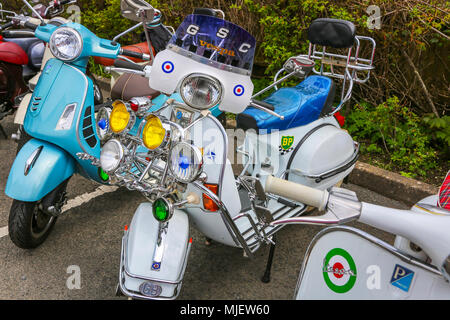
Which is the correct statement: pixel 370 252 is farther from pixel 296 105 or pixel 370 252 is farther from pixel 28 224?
pixel 28 224

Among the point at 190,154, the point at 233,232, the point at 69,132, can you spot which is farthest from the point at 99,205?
the point at 190,154

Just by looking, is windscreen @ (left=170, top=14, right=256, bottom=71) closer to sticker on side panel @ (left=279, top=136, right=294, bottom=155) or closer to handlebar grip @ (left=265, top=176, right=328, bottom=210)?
handlebar grip @ (left=265, top=176, right=328, bottom=210)

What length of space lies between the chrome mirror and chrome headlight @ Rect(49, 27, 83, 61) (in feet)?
1.90

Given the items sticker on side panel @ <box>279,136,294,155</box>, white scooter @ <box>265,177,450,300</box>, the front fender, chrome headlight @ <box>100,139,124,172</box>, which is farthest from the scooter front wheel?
white scooter @ <box>265,177,450,300</box>

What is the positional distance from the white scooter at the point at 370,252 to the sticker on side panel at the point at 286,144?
43.8 inches

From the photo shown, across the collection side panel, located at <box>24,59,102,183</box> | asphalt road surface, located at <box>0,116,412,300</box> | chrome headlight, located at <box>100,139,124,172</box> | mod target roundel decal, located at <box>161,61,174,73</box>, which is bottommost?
asphalt road surface, located at <box>0,116,412,300</box>

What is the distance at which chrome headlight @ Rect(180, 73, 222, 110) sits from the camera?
1.56 m

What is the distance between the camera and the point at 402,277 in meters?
1.14

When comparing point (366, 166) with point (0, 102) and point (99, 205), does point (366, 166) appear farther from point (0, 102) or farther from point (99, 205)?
point (0, 102)

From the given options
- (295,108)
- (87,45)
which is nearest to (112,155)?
(87,45)

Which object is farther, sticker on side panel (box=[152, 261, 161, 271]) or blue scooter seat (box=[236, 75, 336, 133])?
blue scooter seat (box=[236, 75, 336, 133])

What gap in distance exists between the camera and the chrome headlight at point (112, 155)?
5.07 feet

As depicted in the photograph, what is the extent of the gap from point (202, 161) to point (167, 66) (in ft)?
1.51

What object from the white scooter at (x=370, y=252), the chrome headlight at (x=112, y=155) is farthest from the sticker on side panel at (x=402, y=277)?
the chrome headlight at (x=112, y=155)
